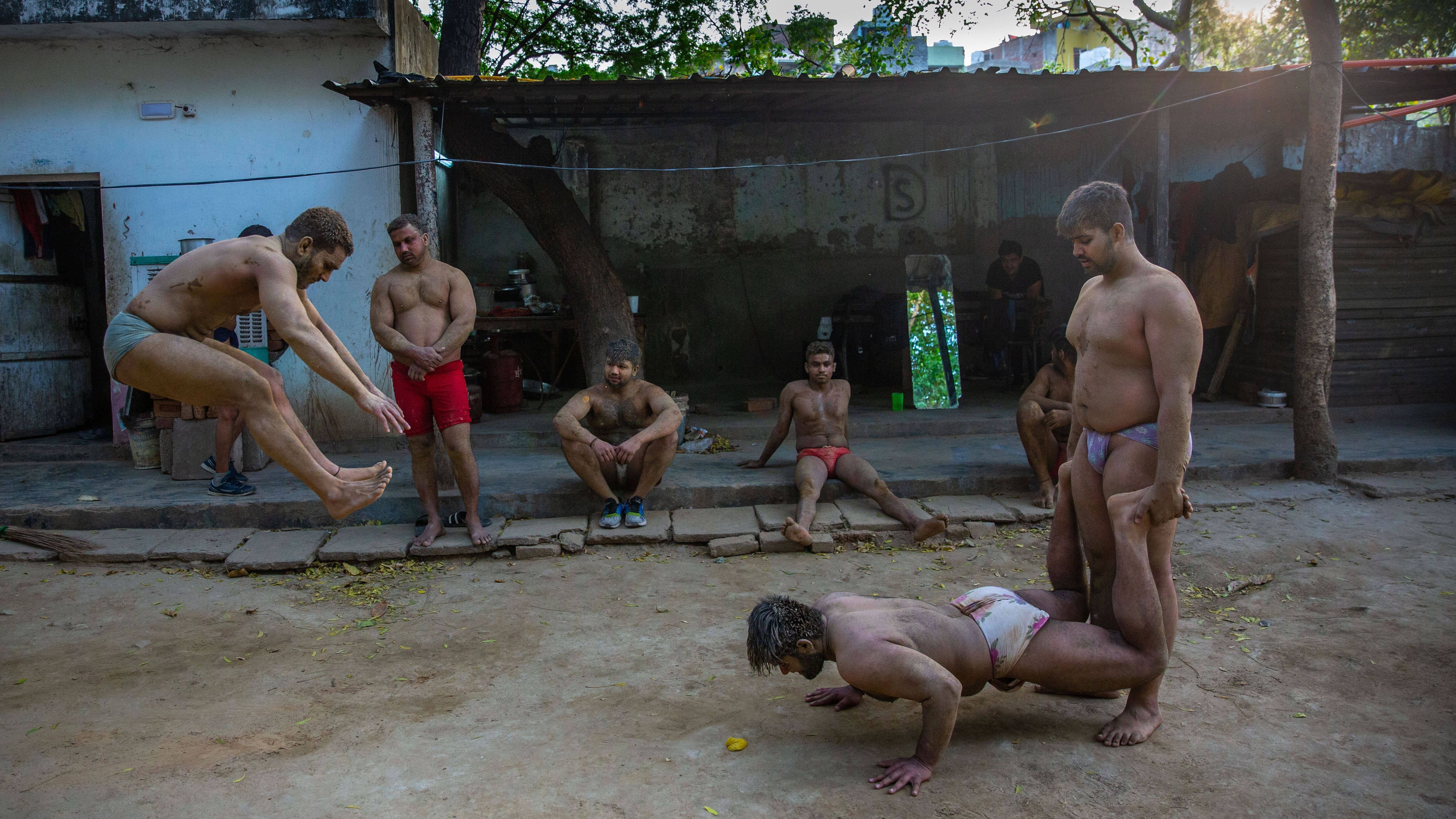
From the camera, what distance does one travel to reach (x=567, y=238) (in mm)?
8219

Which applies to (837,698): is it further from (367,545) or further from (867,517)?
(367,545)

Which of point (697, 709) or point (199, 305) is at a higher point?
point (199, 305)

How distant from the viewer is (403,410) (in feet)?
19.5

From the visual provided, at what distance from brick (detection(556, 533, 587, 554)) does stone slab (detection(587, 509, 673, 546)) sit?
5 cm

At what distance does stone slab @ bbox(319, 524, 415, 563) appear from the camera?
5664mm

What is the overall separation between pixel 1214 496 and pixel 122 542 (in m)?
7.39

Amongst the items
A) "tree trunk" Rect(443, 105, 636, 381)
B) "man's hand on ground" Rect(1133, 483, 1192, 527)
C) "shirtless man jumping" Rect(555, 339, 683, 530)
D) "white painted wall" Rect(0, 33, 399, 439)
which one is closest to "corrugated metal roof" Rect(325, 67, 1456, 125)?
"tree trunk" Rect(443, 105, 636, 381)

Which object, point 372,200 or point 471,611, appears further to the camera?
point 372,200

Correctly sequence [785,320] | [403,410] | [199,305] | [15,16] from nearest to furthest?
1. [199,305]
2. [403,410]
3. [15,16]
4. [785,320]

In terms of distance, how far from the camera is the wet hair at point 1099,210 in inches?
130

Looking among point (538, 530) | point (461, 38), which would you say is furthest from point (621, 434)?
point (461, 38)

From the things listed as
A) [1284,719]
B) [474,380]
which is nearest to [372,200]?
[474,380]

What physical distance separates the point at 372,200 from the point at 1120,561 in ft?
22.7

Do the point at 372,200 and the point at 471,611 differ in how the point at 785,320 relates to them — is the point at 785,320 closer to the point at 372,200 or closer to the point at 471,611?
the point at 372,200
